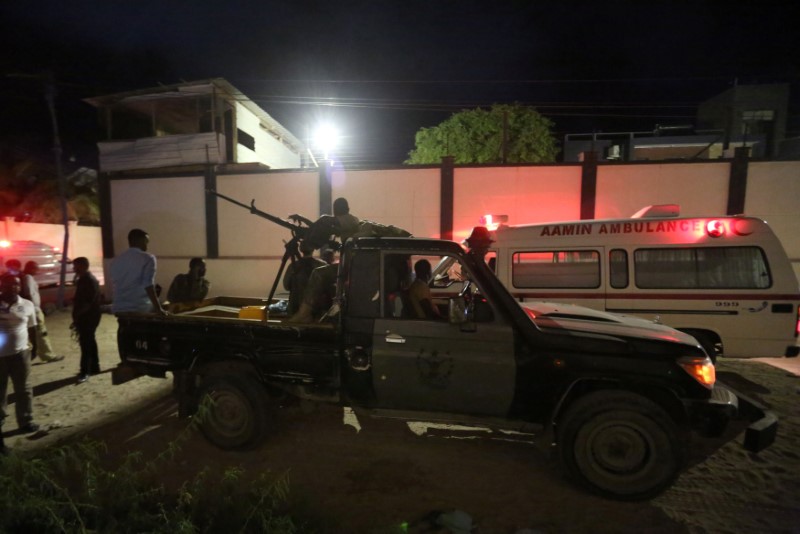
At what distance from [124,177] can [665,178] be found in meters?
17.2

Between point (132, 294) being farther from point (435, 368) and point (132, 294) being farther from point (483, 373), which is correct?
point (483, 373)

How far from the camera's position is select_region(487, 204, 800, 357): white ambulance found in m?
5.40

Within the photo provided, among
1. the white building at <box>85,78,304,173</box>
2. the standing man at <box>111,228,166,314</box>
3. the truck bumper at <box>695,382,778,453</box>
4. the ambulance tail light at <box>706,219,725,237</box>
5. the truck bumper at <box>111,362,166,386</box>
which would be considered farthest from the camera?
the white building at <box>85,78,304,173</box>

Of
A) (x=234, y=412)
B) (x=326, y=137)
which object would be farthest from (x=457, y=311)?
(x=326, y=137)

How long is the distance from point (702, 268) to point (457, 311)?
4.36 m

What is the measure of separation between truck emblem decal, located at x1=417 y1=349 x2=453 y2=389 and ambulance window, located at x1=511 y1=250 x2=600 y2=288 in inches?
125

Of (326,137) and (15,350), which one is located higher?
(326,137)

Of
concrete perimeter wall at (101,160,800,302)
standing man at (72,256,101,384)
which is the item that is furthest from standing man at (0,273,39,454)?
concrete perimeter wall at (101,160,800,302)

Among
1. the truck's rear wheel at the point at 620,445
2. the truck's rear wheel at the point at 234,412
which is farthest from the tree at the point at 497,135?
the truck's rear wheel at the point at 620,445

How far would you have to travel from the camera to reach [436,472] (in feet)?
11.9

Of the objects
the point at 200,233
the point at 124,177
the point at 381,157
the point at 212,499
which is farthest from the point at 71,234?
the point at 212,499

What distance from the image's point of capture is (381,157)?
30.0 metres

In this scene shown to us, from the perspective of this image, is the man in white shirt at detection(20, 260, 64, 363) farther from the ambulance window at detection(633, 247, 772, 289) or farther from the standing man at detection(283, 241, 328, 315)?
the ambulance window at detection(633, 247, 772, 289)

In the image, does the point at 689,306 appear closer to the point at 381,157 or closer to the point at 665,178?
the point at 665,178
